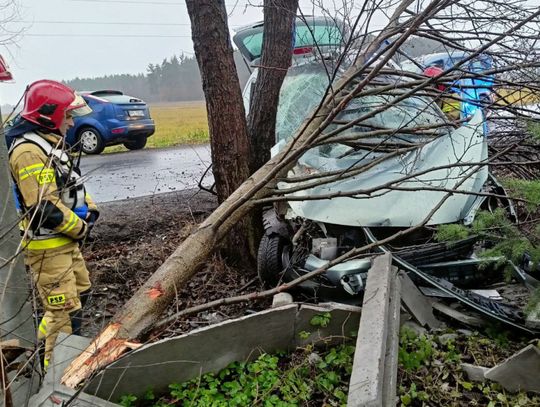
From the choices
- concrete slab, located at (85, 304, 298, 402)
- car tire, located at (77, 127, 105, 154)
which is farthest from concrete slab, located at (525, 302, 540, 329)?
car tire, located at (77, 127, 105, 154)

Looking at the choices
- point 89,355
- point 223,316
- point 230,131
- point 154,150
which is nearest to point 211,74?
point 230,131

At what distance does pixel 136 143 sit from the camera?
13.7 meters

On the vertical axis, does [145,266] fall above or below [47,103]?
below

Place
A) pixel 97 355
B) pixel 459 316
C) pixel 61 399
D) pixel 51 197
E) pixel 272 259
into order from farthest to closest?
pixel 272 259
pixel 459 316
pixel 51 197
pixel 97 355
pixel 61 399

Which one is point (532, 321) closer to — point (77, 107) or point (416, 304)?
point (416, 304)

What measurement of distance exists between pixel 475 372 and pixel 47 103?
3.21 meters

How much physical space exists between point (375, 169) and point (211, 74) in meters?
1.81

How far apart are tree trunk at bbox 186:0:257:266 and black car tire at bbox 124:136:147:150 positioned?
9.22 meters

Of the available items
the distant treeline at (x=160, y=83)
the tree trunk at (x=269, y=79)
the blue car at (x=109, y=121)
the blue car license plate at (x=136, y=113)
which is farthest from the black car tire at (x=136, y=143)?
the distant treeline at (x=160, y=83)

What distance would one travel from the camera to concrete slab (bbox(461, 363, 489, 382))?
8.91 feet

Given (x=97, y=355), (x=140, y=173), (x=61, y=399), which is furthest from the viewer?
(x=140, y=173)

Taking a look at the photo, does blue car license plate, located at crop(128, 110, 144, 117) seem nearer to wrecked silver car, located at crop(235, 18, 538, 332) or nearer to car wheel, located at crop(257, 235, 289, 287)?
wrecked silver car, located at crop(235, 18, 538, 332)

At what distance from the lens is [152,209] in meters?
6.39

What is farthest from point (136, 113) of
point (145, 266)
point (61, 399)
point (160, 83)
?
point (160, 83)
